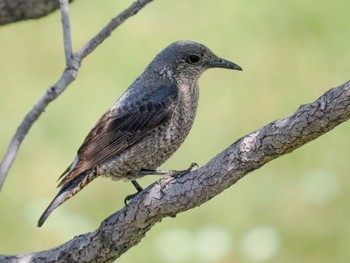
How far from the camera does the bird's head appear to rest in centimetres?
639

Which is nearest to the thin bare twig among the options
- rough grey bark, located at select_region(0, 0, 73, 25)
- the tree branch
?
the tree branch

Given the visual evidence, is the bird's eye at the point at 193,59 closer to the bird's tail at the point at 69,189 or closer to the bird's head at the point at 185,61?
the bird's head at the point at 185,61

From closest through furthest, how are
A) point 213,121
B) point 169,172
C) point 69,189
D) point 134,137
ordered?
point 169,172 → point 69,189 → point 134,137 → point 213,121

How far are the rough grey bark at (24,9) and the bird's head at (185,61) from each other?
0.69 meters

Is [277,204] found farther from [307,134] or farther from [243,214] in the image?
[307,134]

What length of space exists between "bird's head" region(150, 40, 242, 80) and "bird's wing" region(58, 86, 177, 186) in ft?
0.82

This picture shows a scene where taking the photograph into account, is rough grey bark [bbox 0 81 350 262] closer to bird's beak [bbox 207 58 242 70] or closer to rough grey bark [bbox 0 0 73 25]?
bird's beak [bbox 207 58 242 70]

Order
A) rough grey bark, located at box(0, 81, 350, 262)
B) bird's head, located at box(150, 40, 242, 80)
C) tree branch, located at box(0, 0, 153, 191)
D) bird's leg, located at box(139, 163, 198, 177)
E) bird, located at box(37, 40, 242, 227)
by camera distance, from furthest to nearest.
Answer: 1. bird's head, located at box(150, 40, 242, 80)
2. bird, located at box(37, 40, 242, 227)
3. tree branch, located at box(0, 0, 153, 191)
4. bird's leg, located at box(139, 163, 198, 177)
5. rough grey bark, located at box(0, 81, 350, 262)

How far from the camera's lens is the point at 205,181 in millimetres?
5016

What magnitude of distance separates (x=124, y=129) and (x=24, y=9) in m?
0.98

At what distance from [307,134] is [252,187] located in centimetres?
430

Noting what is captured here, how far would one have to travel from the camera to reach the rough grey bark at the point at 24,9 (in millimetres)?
6422

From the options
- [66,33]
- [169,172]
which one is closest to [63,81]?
[66,33]

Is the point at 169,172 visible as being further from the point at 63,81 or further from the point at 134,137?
the point at 63,81
